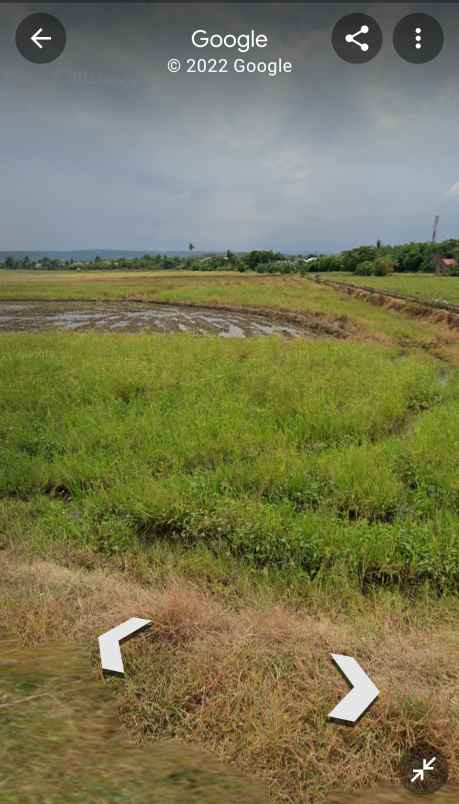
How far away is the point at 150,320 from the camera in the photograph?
68.9 ft

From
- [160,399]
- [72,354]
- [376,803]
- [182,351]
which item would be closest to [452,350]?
[182,351]

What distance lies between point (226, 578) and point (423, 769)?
1829 mm

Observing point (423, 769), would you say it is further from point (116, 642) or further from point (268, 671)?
point (116, 642)

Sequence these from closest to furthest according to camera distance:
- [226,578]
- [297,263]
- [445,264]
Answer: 1. [226,578]
2. [445,264]
3. [297,263]

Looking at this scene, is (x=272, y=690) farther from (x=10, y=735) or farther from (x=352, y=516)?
(x=352, y=516)

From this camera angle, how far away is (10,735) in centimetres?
184

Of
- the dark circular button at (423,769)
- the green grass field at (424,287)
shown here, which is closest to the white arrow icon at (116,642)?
the dark circular button at (423,769)

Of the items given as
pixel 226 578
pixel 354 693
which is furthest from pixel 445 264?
pixel 354 693

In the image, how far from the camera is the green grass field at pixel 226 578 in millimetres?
1845

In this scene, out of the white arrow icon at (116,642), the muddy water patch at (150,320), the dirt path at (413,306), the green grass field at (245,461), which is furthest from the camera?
the dirt path at (413,306)

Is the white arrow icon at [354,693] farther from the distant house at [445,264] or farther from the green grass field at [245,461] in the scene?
the distant house at [445,264]

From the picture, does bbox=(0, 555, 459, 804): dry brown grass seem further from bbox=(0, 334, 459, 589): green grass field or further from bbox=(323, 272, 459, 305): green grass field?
bbox=(323, 272, 459, 305): green grass field

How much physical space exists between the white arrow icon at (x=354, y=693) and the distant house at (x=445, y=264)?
59.9 metres

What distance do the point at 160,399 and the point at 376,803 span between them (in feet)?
21.4
